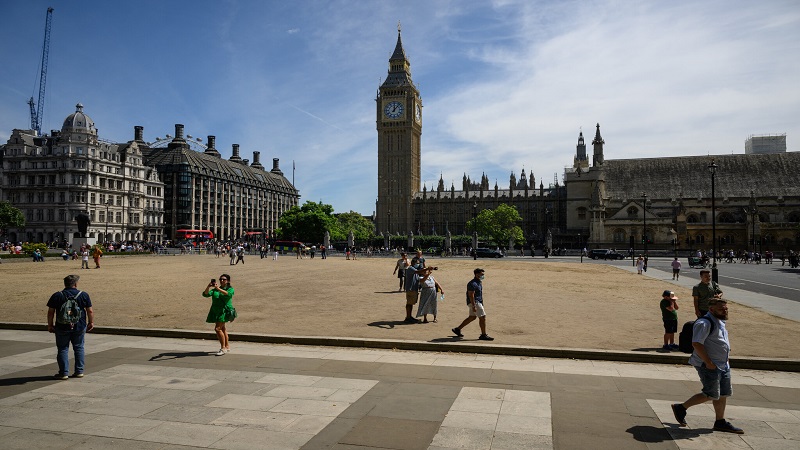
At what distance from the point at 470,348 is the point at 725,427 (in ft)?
16.7

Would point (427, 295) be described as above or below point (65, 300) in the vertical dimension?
below

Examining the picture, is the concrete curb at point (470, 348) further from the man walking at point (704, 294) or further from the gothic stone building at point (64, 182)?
the gothic stone building at point (64, 182)

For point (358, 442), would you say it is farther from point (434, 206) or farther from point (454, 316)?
point (434, 206)

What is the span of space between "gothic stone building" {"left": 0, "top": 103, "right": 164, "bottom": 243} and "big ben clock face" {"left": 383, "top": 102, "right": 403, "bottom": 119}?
65.6 metres

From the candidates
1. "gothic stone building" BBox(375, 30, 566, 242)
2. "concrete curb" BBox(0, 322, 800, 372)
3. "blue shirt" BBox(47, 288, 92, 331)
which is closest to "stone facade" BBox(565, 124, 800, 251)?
"gothic stone building" BBox(375, 30, 566, 242)

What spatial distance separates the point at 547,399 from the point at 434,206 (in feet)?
420

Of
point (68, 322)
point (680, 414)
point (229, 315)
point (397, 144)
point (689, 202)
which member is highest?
point (397, 144)

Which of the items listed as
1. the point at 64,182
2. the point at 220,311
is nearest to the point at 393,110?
the point at 64,182

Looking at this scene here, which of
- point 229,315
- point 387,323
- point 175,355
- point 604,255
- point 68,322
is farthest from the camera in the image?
point 604,255

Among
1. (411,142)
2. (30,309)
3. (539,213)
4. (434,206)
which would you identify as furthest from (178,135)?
(30,309)

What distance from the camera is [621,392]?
302 inches

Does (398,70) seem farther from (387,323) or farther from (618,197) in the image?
(387,323)

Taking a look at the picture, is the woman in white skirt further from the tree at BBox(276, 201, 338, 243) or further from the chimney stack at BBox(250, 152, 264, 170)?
the chimney stack at BBox(250, 152, 264, 170)

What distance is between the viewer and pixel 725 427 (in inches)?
236
